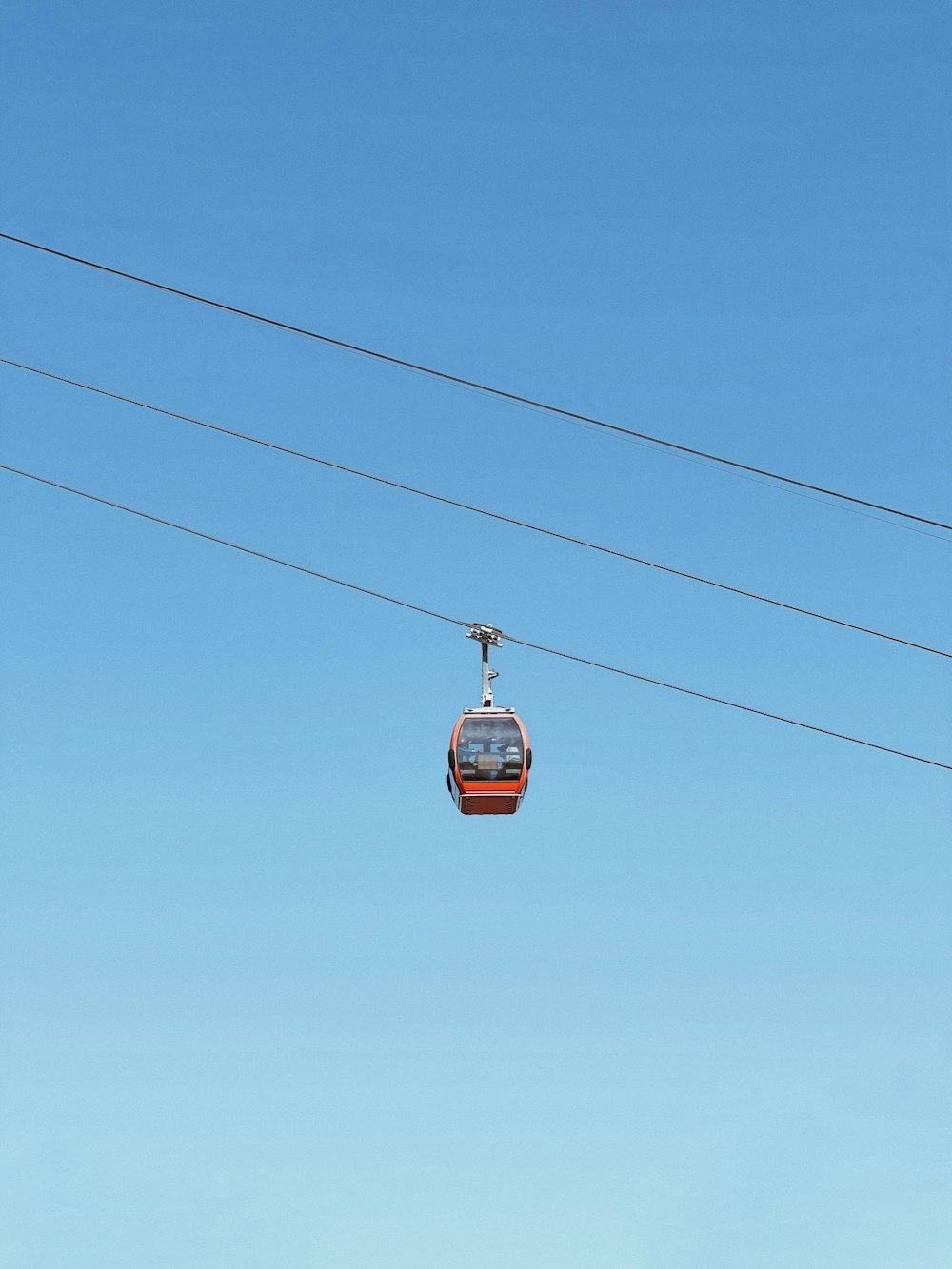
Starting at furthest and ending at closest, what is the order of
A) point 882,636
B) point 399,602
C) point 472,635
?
point 472,635 < point 399,602 < point 882,636

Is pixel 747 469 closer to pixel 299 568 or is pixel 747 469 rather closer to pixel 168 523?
pixel 299 568

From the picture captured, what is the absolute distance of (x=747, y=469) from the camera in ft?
56.2

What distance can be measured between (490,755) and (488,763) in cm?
10

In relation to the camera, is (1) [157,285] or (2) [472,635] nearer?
(1) [157,285]

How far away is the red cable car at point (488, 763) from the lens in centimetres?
2009

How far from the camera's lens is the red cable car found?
20.1 m

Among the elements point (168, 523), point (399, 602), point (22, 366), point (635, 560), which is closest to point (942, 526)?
point (635, 560)

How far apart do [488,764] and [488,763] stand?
0.4 inches

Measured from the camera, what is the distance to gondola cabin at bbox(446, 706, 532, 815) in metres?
20.1

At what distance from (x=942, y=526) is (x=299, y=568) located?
21.2ft

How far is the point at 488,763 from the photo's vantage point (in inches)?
791

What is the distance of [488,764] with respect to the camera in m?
20.1

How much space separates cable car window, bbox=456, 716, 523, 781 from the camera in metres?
20.1

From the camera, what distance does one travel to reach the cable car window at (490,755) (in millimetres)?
20094
